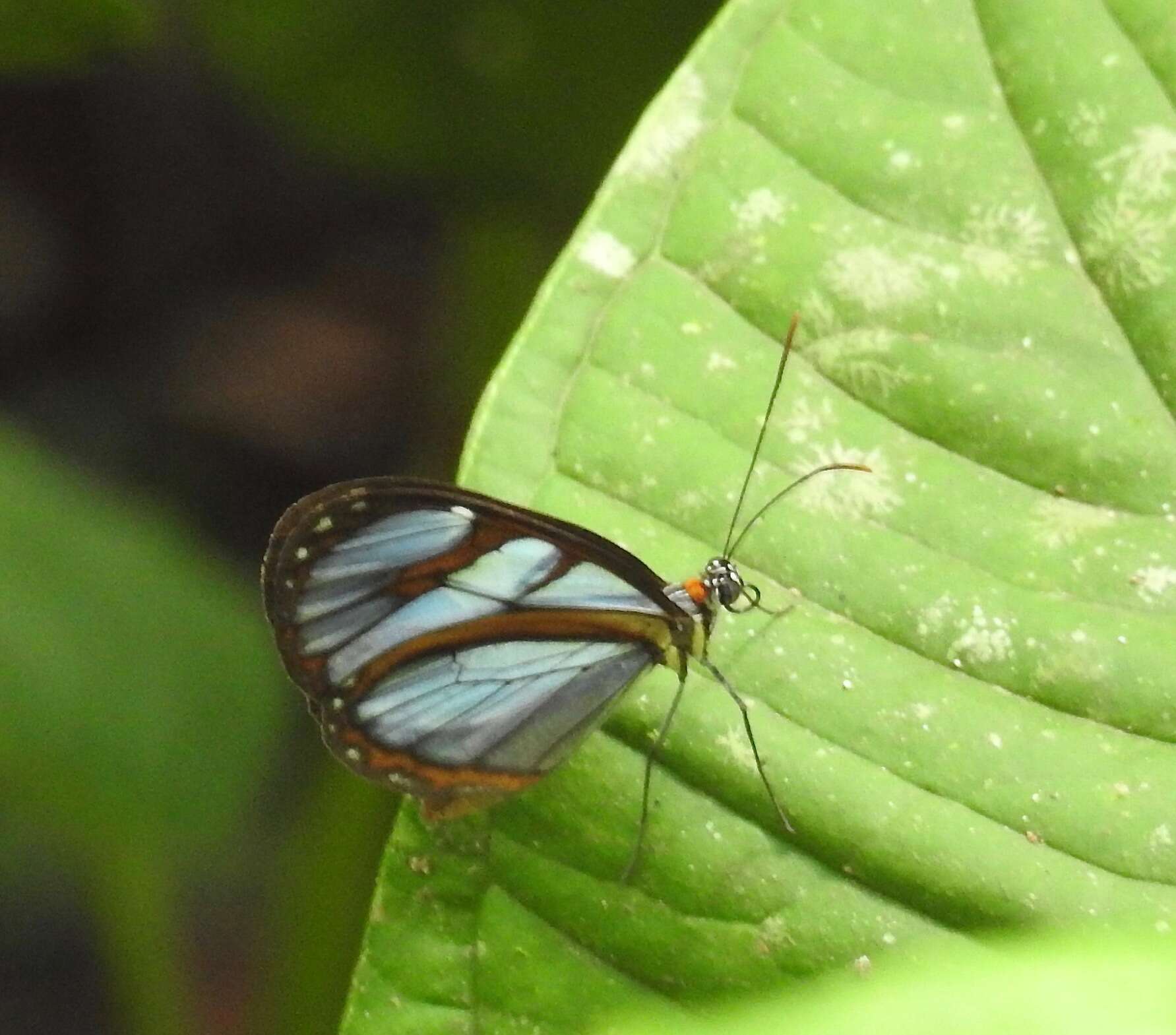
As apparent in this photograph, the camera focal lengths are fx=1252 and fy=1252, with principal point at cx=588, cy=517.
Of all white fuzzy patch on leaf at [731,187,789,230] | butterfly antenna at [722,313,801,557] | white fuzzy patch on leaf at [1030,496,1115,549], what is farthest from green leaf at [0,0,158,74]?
white fuzzy patch on leaf at [1030,496,1115,549]

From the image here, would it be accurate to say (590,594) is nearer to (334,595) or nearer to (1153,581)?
(334,595)

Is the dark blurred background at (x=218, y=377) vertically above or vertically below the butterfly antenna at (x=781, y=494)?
below

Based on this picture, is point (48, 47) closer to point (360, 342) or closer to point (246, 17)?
point (246, 17)

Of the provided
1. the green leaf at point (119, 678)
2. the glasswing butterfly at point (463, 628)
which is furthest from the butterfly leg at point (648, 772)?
the green leaf at point (119, 678)

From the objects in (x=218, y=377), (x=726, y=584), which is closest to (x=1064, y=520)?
(x=726, y=584)

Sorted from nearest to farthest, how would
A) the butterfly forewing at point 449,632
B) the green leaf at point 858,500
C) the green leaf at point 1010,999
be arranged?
the green leaf at point 1010,999 → the green leaf at point 858,500 → the butterfly forewing at point 449,632

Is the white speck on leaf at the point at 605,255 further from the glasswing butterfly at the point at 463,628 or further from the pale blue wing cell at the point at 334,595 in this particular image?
the pale blue wing cell at the point at 334,595

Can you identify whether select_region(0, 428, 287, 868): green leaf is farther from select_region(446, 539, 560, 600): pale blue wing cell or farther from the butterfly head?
the butterfly head
